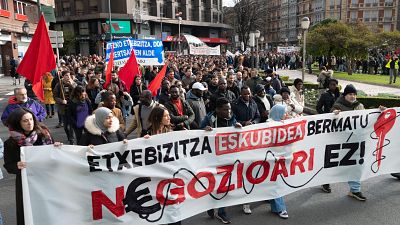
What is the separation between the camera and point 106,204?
3.89m

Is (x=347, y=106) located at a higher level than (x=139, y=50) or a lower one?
lower

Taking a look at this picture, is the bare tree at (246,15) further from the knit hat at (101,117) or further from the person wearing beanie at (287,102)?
the knit hat at (101,117)

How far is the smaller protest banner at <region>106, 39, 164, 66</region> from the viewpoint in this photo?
1148 centimetres

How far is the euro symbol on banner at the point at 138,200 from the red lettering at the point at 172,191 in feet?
0.32

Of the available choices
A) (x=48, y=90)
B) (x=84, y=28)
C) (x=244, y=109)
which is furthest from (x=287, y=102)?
(x=84, y=28)

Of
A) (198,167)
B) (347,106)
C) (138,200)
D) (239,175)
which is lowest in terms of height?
(138,200)

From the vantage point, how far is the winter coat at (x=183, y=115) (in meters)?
5.83


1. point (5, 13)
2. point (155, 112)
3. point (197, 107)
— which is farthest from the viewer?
point (5, 13)

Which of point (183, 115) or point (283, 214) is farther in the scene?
point (183, 115)

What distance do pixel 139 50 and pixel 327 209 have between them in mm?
8516

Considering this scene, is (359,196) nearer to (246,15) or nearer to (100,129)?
(100,129)

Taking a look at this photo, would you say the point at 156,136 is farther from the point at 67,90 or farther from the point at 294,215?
the point at 67,90

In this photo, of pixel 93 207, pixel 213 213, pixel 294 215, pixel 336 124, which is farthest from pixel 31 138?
pixel 336 124

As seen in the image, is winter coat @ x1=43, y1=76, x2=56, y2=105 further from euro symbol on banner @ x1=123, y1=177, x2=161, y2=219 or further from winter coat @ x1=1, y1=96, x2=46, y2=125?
euro symbol on banner @ x1=123, y1=177, x2=161, y2=219
